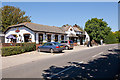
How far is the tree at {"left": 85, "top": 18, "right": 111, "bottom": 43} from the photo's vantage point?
40.4 m

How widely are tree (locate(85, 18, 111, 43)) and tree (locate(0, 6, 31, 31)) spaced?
27.1 meters

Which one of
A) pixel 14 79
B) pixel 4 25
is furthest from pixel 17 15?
pixel 14 79

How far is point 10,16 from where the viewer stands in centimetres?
4072

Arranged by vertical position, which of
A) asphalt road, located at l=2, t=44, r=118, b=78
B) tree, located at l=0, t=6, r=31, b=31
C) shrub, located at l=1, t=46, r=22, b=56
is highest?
tree, located at l=0, t=6, r=31, b=31

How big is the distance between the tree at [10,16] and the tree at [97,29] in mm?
27076

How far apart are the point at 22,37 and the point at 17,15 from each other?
73.6 ft

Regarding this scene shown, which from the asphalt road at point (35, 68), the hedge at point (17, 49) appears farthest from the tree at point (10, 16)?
the asphalt road at point (35, 68)

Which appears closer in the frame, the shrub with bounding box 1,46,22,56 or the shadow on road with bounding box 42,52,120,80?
the shadow on road with bounding box 42,52,120,80

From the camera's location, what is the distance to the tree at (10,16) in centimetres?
3991

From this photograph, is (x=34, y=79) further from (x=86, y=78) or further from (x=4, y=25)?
(x=4, y=25)

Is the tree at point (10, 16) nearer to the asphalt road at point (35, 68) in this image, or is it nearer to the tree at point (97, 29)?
the tree at point (97, 29)

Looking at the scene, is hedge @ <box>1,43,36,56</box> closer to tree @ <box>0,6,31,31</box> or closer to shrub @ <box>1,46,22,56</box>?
shrub @ <box>1,46,22,56</box>

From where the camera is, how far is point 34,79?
549cm

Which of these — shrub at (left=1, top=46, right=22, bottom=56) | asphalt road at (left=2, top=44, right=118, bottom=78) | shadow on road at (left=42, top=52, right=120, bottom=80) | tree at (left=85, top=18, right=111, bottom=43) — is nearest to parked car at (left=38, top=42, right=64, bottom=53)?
shrub at (left=1, top=46, right=22, bottom=56)
